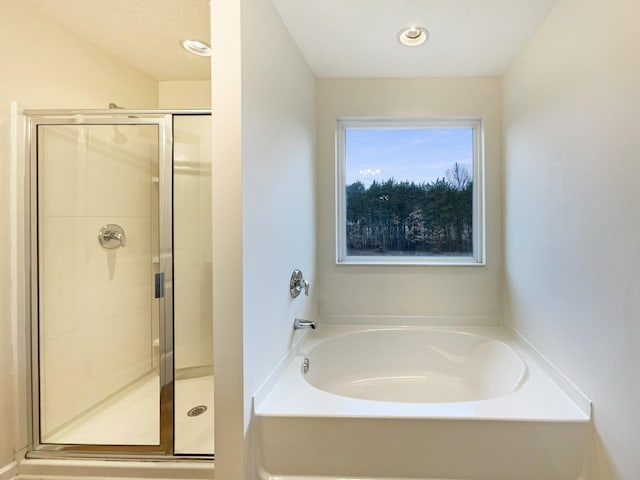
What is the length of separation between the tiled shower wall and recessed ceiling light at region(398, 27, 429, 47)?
1412 mm

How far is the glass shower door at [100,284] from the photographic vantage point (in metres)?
1.59

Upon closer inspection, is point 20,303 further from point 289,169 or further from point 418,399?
point 418,399

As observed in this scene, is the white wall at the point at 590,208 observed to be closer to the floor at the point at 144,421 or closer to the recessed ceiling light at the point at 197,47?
the floor at the point at 144,421

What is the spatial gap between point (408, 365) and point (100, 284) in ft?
6.76

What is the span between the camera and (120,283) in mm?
1990

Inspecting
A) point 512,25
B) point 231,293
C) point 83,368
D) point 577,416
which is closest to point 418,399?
point 577,416

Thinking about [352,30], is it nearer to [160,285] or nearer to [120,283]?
[160,285]

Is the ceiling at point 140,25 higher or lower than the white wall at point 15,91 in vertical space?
higher

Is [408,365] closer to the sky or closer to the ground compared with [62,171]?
closer to the ground

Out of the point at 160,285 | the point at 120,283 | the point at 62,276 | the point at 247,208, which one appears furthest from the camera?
the point at 120,283

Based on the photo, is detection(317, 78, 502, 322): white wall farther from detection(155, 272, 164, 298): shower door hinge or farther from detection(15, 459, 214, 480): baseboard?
detection(15, 459, 214, 480): baseboard

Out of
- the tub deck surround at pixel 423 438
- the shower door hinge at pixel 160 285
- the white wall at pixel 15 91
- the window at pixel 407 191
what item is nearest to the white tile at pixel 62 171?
the white wall at pixel 15 91

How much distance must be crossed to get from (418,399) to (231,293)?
1.50 m

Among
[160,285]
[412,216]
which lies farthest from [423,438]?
[412,216]
